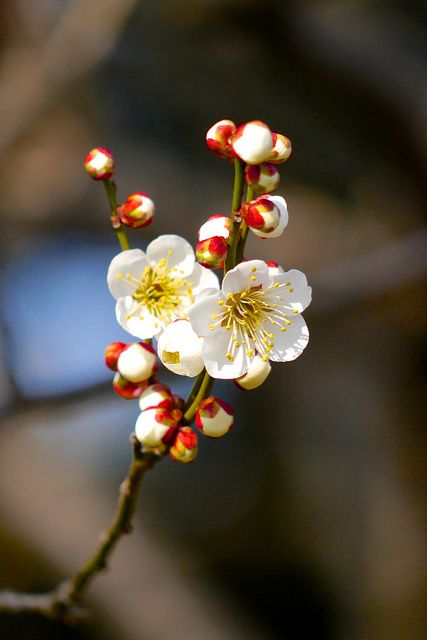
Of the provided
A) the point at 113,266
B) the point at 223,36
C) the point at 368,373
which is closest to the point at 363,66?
the point at 223,36

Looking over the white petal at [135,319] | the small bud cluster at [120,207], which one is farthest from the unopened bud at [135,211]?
the white petal at [135,319]

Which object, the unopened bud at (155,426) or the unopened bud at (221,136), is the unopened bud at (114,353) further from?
the unopened bud at (221,136)

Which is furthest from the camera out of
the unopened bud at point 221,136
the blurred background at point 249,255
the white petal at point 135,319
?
the blurred background at point 249,255

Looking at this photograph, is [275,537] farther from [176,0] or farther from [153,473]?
[176,0]

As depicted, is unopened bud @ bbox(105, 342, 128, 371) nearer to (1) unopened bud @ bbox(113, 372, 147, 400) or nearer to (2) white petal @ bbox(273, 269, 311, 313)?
(1) unopened bud @ bbox(113, 372, 147, 400)

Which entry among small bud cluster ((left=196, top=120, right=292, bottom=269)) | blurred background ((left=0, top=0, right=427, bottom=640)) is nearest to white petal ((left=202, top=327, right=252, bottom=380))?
small bud cluster ((left=196, top=120, right=292, bottom=269))

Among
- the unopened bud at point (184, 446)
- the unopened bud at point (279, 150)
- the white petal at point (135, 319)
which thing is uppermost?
the unopened bud at point (279, 150)
